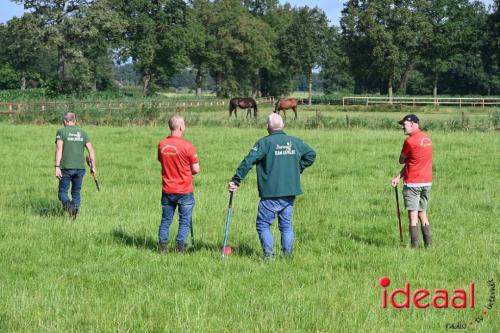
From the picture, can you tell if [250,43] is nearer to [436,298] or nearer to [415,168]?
[415,168]

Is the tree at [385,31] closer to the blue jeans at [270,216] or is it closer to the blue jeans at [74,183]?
the blue jeans at [74,183]

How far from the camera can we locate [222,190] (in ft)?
51.0

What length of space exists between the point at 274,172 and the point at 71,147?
501 cm

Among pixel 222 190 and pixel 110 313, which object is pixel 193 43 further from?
pixel 110 313

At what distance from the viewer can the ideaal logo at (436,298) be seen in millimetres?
6605

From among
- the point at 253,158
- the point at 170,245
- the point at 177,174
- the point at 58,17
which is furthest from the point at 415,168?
the point at 58,17

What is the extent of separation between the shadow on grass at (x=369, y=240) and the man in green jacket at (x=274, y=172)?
2.06 meters

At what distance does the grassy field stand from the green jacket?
1.02m

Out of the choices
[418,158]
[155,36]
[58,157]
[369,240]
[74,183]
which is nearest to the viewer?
[418,158]

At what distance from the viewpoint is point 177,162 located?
8.84 m

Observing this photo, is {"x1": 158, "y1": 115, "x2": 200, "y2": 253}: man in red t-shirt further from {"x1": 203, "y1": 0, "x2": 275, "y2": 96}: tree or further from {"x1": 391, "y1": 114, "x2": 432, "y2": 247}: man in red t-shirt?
{"x1": 203, "y1": 0, "x2": 275, "y2": 96}: tree

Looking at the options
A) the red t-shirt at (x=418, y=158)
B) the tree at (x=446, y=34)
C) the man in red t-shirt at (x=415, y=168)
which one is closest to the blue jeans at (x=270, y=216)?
the man in red t-shirt at (x=415, y=168)

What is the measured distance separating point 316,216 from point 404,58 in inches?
2721

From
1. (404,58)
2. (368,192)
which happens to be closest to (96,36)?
(404,58)
